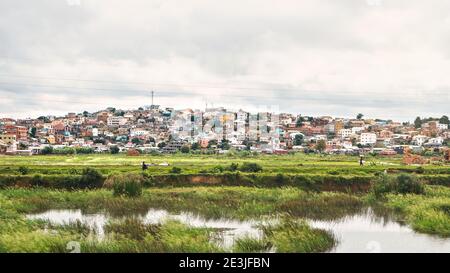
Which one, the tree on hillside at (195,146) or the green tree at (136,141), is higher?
the green tree at (136,141)

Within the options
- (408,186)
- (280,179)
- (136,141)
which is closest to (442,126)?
(136,141)

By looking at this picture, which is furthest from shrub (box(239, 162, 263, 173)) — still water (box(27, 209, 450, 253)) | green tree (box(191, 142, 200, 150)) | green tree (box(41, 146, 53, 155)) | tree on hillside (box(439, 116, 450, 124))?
tree on hillside (box(439, 116, 450, 124))

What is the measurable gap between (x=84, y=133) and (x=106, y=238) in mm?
71957

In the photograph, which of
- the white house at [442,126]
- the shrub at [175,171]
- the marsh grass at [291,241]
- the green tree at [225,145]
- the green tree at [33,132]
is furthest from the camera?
the white house at [442,126]

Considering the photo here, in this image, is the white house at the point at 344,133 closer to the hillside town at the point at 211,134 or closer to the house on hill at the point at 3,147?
the hillside town at the point at 211,134

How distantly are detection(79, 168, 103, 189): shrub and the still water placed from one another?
752 centimetres

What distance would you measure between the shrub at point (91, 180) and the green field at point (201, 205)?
58 millimetres

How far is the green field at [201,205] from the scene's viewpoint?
44.6 feet

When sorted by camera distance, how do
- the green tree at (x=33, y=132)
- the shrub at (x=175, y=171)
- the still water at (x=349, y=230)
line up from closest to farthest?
the still water at (x=349, y=230), the shrub at (x=175, y=171), the green tree at (x=33, y=132)

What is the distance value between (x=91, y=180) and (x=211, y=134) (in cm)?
6544

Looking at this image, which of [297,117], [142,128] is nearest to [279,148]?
[142,128]

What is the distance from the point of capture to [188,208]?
2161cm

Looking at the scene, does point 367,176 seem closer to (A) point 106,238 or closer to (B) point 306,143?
(A) point 106,238

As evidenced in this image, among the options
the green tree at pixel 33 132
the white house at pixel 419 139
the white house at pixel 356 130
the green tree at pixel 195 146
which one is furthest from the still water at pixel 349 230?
the white house at pixel 356 130
